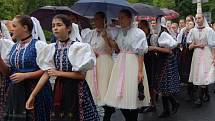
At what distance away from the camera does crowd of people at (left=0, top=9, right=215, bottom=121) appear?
4.60 m

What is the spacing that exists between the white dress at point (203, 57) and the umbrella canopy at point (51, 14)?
262 centimetres

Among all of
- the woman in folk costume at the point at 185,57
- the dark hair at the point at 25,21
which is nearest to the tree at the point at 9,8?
the woman in folk costume at the point at 185,57

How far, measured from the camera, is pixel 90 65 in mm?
4504

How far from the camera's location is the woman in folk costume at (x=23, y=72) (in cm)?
466

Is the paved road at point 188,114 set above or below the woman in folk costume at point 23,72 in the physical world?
below

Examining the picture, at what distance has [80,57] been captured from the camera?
4480 mm

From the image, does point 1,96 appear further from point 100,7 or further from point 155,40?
point 155,40

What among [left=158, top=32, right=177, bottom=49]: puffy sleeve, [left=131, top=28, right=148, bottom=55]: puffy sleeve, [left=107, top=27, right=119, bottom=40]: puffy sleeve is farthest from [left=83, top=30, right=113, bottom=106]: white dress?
[left=158, top=32, right=177, bottom=49]: puffy sleeve

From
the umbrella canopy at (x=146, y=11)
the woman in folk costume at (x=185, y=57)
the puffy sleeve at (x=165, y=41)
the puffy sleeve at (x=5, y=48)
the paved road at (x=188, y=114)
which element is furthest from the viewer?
the woman in folk costume at (x=185, y=57)

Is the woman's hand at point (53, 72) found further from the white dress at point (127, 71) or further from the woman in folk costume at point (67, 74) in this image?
the white dress at point (127, 71)

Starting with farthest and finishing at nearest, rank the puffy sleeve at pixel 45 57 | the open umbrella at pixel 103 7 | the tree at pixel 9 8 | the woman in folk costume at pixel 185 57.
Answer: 1. the tree at pixel 9 8
2. the woman in folk costume at pixel 185 57
3. the open umbrella at pixel 103 7
4. the puffy sleeve at pixel 45 57

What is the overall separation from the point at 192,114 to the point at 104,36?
7.87 feet

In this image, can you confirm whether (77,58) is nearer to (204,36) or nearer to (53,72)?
(53,72)

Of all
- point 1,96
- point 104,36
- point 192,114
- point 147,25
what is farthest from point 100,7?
point 192,114
